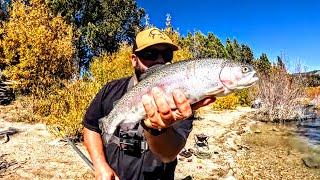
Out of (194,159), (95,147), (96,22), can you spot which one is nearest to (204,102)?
(95,147)

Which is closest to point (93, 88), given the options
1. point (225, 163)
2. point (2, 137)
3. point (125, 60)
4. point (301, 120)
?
point (2, 137)

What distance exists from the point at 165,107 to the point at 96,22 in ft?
158

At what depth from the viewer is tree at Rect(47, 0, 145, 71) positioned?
46469 mm

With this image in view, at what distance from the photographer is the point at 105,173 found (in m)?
3.89

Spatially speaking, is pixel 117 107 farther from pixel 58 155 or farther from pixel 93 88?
pixel 93 88

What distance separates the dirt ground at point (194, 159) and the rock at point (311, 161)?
0.27 m

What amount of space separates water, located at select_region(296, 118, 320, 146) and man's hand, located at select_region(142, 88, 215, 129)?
68.1 feet

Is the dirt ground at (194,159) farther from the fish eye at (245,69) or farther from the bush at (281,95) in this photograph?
the bush at (281,95)

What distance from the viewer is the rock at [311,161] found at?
16.1m

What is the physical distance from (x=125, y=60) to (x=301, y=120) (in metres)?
15.9

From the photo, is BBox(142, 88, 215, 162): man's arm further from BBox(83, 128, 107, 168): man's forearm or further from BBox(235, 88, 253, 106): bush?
BBox(235, 88, 253, 106): bush

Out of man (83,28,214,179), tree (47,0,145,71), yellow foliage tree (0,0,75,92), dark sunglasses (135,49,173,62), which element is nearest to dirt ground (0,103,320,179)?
yellow foliage tree (0,0,75,92)

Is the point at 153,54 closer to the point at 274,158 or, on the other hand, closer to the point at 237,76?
the point at 237,76

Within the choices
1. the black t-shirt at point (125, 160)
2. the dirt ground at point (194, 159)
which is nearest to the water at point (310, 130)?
the dirt ground at point (194, 159)
